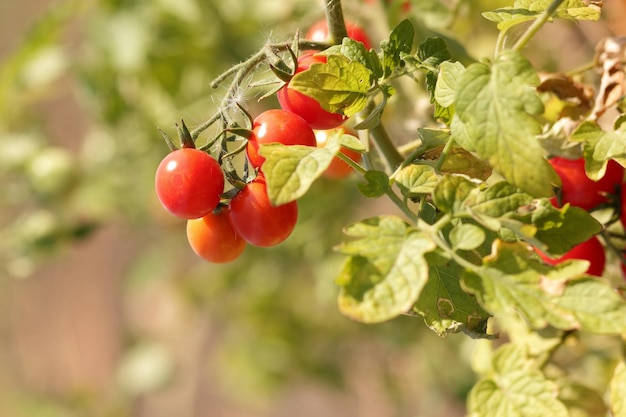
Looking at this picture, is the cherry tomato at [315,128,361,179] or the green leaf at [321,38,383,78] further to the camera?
the cherry tomato at [315,128,361,179]

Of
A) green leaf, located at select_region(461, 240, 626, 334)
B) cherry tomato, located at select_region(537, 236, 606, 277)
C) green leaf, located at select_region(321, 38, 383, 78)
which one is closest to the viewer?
green leaf, located at select_region(461, 240, 626, 334)

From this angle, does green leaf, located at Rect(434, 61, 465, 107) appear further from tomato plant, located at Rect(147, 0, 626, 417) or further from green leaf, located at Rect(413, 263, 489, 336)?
green leaf, located at Rect(413, 263, 489, 336)

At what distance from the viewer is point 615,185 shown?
688 millimetres

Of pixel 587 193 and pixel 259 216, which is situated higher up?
pixel 259 216

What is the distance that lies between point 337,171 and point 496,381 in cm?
28

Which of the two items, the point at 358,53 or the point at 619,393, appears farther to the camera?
the point at 619,393

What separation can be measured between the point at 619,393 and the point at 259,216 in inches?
14.4

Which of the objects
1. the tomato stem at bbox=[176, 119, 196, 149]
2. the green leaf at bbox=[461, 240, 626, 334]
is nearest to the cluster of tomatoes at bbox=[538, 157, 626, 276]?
the green leaf at bbox=[461, 240, 626, 334]

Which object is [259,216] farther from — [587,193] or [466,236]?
[587,193]

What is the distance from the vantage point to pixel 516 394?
2.10 feet

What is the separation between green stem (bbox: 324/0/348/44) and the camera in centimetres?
59

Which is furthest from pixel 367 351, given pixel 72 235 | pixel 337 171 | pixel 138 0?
pixel 337 171

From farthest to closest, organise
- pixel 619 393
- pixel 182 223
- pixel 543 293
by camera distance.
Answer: pixel 182 223 → pixel 619 393 → pixel 543 293

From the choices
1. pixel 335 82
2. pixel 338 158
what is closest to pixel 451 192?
pixel 335 82
